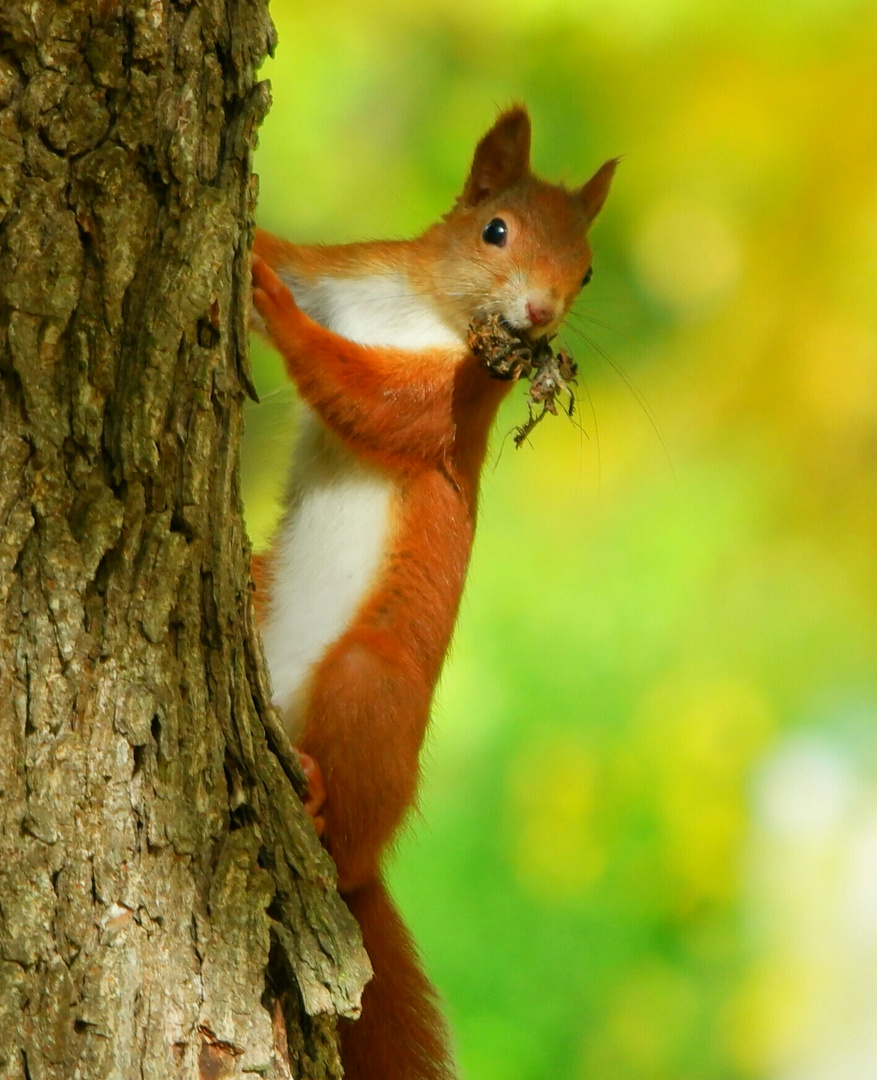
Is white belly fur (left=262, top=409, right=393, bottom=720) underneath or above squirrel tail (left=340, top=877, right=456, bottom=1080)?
above

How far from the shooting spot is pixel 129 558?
4.32ft

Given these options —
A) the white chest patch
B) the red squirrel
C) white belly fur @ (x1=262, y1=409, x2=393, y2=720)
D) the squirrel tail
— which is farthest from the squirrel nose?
the squirrel tail

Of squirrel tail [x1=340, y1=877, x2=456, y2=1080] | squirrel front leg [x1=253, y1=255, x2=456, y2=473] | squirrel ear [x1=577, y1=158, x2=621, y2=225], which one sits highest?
squirrel ear [x1=577, y1=158, x2=621, y2=225]

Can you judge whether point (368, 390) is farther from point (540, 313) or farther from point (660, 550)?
point (660, 550)

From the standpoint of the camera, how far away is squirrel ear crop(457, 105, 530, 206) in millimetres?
2480

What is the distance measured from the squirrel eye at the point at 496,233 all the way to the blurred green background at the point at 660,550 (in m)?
0.66

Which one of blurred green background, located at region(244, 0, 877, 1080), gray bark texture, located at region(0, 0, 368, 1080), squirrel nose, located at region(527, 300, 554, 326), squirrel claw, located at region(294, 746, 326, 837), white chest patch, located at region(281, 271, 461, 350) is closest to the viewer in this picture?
gray bark texture, located at region(0, 0, 368, 1080)

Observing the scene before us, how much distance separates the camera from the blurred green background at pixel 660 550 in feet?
10.7

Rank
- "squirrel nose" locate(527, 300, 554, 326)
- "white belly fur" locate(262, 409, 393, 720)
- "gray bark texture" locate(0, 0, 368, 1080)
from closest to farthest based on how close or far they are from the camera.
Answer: "gray bark texture" locate(0, 0, 368, 1080), "white belly fur" locate(262, 409, 393, 720), "squirrel nose" locate(527, 300, 554, 326)

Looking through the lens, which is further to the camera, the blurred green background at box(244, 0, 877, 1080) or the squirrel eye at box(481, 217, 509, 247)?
the blurred green background at box(244, 0, 877, 1080)

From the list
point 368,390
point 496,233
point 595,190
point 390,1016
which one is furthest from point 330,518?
point 595,190

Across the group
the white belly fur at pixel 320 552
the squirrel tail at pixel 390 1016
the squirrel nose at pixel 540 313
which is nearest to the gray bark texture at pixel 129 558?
the squirrel tail at pixel 390 1016

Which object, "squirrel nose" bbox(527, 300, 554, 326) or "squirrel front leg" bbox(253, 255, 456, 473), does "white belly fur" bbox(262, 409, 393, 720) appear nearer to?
"squirrel front leg" bbox(253, 255, 456, 473)

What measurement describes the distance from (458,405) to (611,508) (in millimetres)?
1310
